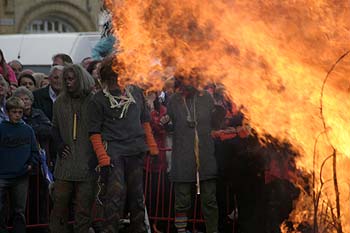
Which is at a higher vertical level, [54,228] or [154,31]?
[154,31]

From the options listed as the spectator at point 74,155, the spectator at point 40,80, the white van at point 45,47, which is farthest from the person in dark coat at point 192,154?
the white van at point 45,47

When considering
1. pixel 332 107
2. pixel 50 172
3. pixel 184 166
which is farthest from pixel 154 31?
pixel 50 172

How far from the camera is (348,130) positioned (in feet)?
17.5

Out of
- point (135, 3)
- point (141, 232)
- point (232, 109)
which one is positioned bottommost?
point (141, 232)

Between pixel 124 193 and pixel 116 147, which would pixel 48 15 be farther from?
pixel 124 193

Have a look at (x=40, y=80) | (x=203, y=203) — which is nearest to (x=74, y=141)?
(x=203, y=203)

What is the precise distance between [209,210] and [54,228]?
4.76ft

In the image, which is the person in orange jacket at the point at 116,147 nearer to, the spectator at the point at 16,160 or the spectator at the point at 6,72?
the spectator at the point at 16,160

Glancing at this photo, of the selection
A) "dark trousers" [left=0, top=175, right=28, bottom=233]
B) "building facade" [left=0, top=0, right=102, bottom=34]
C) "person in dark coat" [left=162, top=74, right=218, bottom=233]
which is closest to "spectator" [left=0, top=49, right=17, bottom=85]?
"dark trousers" [left=0, top=175, right=28, bottom=233]

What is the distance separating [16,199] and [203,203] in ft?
5.92

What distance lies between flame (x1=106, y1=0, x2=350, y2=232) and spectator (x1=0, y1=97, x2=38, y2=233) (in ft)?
6.76

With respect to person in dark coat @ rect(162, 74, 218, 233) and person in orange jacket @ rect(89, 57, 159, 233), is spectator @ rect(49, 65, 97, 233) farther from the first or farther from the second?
person in dark coat @ rect(162, 74, 218, 233)

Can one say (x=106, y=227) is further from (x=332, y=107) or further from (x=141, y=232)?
(x=332, y=107)

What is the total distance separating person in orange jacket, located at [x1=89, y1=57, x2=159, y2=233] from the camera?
7293 mm
